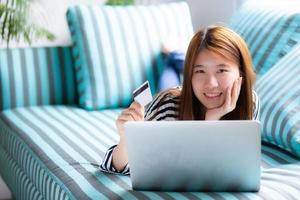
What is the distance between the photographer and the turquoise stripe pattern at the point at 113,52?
249 centimetres

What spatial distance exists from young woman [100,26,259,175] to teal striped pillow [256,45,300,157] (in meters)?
0.20

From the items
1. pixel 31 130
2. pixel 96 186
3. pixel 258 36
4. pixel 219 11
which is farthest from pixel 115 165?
pixel 219 11

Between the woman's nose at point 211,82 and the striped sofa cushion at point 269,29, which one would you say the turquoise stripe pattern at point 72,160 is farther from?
the striped sofa cushion at point 269,29

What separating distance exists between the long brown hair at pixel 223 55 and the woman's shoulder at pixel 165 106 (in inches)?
1.3

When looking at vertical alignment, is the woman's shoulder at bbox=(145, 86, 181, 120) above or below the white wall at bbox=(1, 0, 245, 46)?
below

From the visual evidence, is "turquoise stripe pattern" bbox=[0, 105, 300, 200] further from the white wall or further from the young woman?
the white wall

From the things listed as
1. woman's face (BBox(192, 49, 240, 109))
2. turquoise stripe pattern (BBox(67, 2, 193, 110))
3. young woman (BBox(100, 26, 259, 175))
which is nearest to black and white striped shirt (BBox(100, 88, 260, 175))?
young woman (BBox(100, 26, 259, 175))

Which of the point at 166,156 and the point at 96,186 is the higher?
the point at 166,156

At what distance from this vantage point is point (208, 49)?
1530mm

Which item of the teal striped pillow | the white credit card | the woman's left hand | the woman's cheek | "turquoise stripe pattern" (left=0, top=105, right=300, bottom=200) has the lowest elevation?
"turquoise stripe pattern" (left=0, top=105, right=300, bottom=200)

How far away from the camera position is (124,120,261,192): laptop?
4.18 ft

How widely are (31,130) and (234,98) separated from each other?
2.92 feet

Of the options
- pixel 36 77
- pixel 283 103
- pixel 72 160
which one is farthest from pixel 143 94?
pixel 36 77

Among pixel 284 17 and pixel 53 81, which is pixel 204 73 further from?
pixel 53 81
